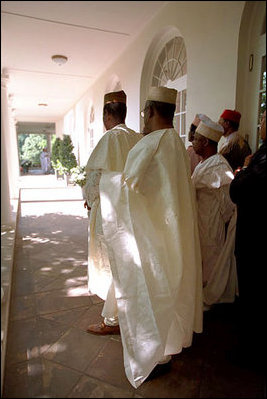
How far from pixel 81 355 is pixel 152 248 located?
0.92m

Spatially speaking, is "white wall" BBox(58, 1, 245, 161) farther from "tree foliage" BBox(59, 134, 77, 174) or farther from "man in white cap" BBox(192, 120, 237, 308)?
"tree foliage" BBox(59, 134, 77, 174)

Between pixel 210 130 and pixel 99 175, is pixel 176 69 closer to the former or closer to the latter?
pixel 210 130

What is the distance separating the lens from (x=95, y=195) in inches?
79.3

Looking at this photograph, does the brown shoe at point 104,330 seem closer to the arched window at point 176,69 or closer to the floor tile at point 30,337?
the floor tile at point 30,337

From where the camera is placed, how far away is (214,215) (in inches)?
83.6

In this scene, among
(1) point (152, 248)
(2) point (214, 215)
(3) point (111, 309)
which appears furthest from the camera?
(2) point (214, 215)

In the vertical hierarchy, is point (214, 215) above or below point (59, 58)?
below

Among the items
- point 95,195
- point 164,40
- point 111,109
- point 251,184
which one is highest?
point 164,40

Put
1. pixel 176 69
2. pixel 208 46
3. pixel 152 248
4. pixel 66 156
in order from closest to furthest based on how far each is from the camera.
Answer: pixel 152 248 → pixel 208 46 → pixel 176 69 → pixel 66 156

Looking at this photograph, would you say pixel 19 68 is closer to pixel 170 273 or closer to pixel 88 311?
pixel 88 311

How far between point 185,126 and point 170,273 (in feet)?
10.4

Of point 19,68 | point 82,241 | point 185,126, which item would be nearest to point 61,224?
point 82,241

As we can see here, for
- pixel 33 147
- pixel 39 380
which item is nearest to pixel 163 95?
pixel 39 380

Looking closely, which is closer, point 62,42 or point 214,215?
point 214,215
